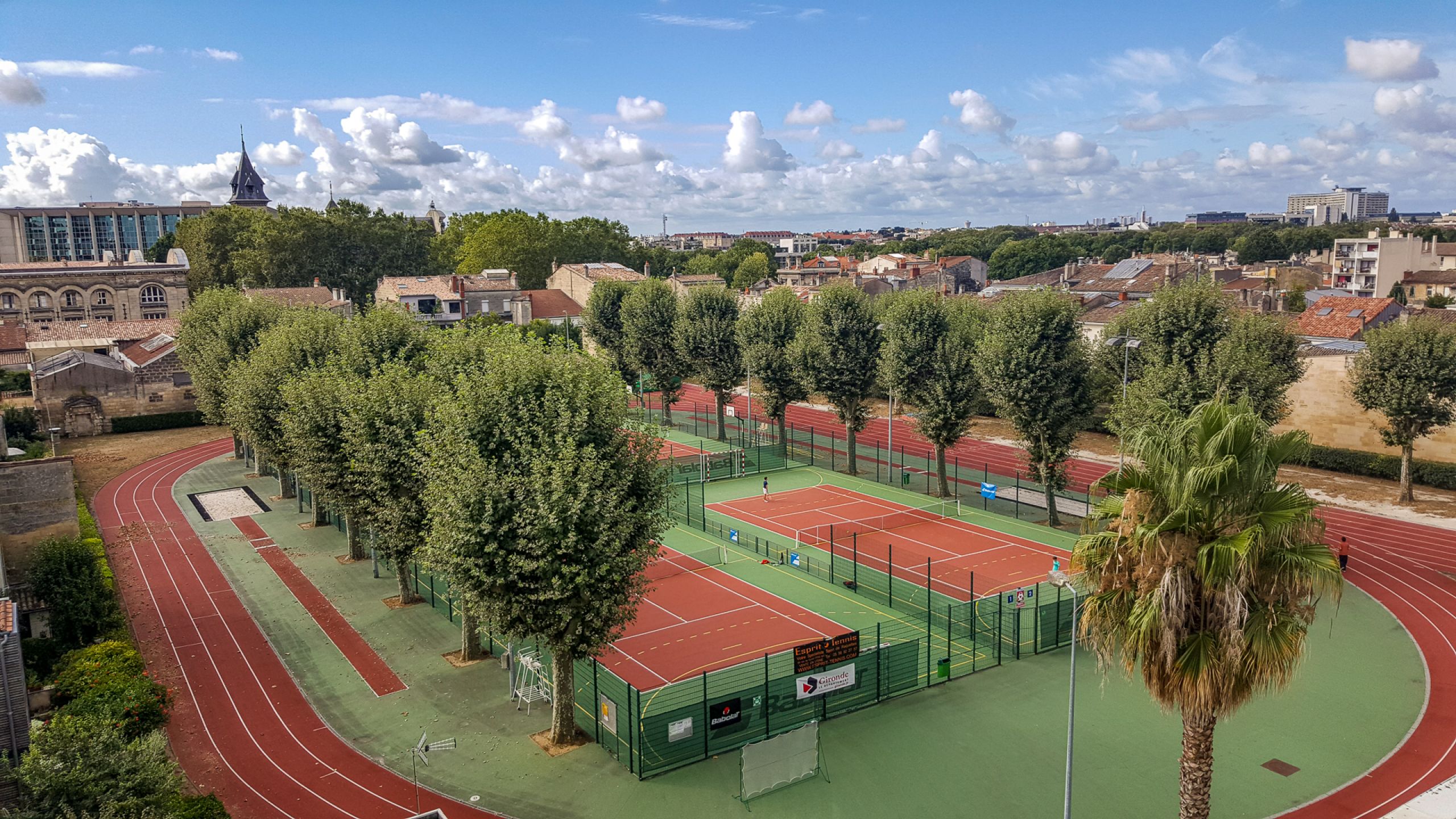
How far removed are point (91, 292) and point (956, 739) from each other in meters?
100

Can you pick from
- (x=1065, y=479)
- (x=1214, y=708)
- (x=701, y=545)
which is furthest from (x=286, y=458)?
(x=1214, y=708)

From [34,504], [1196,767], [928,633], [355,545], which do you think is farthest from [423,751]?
[34,504]

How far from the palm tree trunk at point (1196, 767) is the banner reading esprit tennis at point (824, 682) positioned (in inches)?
365

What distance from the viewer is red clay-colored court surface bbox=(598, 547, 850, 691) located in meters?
25.7

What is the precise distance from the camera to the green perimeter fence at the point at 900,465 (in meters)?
40.8

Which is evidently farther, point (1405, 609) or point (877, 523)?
point (877, 523)

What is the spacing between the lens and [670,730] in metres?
20.2

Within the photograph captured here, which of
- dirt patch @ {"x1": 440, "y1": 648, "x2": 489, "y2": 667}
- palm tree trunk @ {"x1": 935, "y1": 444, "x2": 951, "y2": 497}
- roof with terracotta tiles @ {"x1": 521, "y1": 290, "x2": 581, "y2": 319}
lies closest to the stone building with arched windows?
roof with terracotta tiles @ {"x1": 521, "y1": 290, "x2": 581, "y2": 319}

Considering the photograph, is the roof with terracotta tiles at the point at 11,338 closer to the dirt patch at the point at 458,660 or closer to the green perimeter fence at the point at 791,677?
the green perimeter fence at the point at 791,677

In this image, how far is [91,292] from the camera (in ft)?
300

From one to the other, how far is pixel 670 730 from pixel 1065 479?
76.2 ft

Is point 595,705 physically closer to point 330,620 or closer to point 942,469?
point 330,620

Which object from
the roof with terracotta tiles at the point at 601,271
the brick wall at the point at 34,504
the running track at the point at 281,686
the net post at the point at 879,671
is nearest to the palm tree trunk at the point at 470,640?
the running track at the point at 281,686

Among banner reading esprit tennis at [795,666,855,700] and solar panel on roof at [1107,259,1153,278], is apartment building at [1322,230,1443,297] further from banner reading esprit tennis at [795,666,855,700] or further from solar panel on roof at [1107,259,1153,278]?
banner reading esprit tennis at [795,666,855,700]
